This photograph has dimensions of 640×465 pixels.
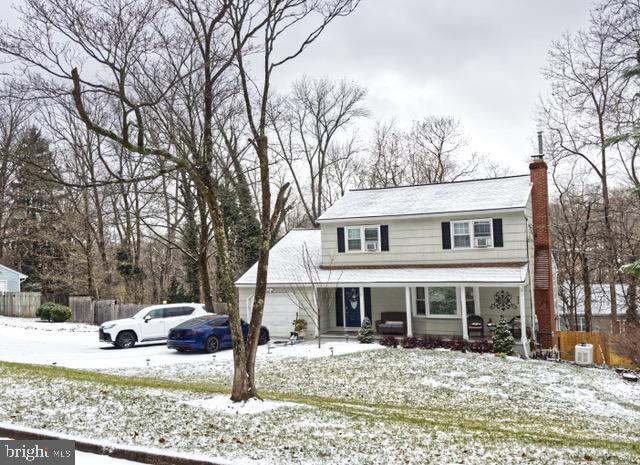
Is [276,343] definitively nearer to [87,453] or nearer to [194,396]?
[194,396]

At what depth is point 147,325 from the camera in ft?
71.8

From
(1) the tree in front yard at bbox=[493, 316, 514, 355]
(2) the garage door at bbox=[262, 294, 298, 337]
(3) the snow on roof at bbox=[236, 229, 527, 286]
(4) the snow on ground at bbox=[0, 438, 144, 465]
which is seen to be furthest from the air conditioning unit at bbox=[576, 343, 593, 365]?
(4) the snow on ground at bbox=[0, 438, 144, 465]

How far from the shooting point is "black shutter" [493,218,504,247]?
70.5 ft

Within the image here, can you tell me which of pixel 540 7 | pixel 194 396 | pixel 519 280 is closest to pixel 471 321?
pixel 519 280

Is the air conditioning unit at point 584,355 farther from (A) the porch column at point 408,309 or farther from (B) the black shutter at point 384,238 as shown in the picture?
(B) the black shutter at point 384,238

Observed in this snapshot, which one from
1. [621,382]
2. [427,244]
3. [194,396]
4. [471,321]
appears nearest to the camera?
[194,396]

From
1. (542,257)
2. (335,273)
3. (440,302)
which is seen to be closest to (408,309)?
(440,302)

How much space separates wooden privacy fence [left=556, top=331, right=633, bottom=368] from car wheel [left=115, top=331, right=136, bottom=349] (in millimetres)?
16769

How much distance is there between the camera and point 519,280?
63.8ft

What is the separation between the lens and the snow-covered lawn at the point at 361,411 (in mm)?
6691

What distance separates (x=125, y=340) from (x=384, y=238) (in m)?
11.3

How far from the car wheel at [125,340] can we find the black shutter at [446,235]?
509 inches

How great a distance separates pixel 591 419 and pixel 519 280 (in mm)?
8249

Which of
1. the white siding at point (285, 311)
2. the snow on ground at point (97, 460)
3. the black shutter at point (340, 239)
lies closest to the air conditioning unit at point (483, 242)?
the black shutter at point (340, 239)
